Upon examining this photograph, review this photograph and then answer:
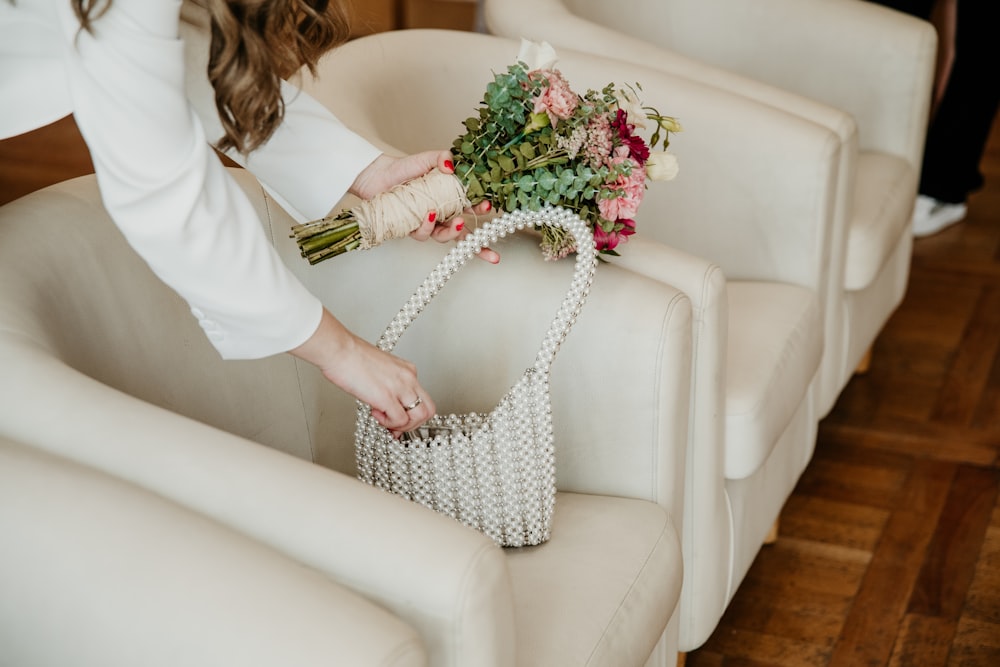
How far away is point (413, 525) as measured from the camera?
88 cm

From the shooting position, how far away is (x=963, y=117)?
10.4ft

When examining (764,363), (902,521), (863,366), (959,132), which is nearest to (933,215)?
(959,132)

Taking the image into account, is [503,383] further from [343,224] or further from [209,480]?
[209,480]

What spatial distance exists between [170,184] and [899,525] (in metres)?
1.50

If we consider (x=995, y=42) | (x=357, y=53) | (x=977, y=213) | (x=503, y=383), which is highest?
(x=357, y=53)

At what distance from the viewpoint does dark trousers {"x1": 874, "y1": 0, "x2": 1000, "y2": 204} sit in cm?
312

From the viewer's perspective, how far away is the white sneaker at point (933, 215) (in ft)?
10.3

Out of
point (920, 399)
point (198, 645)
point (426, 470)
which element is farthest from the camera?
point (920, 399)

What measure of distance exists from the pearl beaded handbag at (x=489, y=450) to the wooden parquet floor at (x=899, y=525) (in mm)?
635

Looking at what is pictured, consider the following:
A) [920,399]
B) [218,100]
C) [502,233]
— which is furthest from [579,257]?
[920,399]

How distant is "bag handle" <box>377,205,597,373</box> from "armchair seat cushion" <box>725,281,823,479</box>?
0.44 metres

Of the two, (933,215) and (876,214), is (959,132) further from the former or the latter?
(876,214)

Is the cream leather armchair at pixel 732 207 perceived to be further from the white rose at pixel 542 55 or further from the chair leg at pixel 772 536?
the white rose at pixel 542 55

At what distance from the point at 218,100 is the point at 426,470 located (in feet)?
1.40
